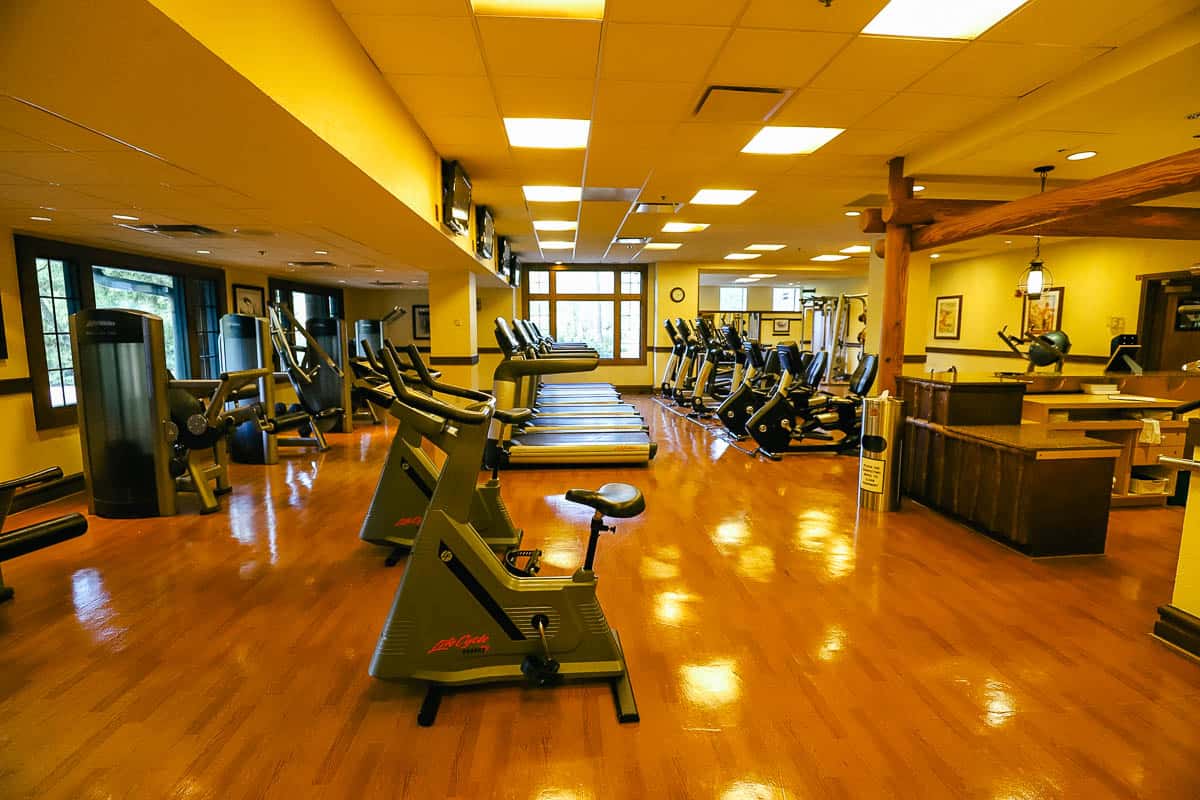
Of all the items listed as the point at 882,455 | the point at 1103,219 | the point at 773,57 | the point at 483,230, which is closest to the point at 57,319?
the point at 483,230

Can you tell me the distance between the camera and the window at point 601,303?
12531 millimetres

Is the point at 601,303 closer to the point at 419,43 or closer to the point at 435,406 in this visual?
the point at 419,43

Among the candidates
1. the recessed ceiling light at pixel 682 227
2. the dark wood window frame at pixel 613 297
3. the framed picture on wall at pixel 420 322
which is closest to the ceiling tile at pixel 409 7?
the recessed ceiling light at pixel 682 227

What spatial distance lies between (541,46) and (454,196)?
2.08 metres

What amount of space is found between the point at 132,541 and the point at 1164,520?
729 cm

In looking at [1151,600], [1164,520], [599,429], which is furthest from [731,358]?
[1151,600]

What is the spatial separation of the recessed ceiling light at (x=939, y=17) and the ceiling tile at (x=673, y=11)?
694 millimetres

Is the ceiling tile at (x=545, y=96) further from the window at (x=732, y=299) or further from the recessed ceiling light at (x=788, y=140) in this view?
the window at (x=732, y=299)

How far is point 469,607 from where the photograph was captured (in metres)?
2.15

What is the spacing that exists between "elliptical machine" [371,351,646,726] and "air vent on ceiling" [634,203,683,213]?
16.4 ft

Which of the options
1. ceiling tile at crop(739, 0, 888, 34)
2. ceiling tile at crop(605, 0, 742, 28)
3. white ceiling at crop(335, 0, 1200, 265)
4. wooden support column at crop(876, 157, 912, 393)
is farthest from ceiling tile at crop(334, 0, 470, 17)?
wooden support column at crop(876, 157, 912, 393)

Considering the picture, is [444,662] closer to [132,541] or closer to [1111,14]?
[132,541]

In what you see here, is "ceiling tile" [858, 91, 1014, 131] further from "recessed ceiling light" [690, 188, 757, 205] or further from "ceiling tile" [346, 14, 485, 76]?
"ceiling tile" [346, 14, 485, 76]

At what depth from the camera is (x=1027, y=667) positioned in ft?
7.88
